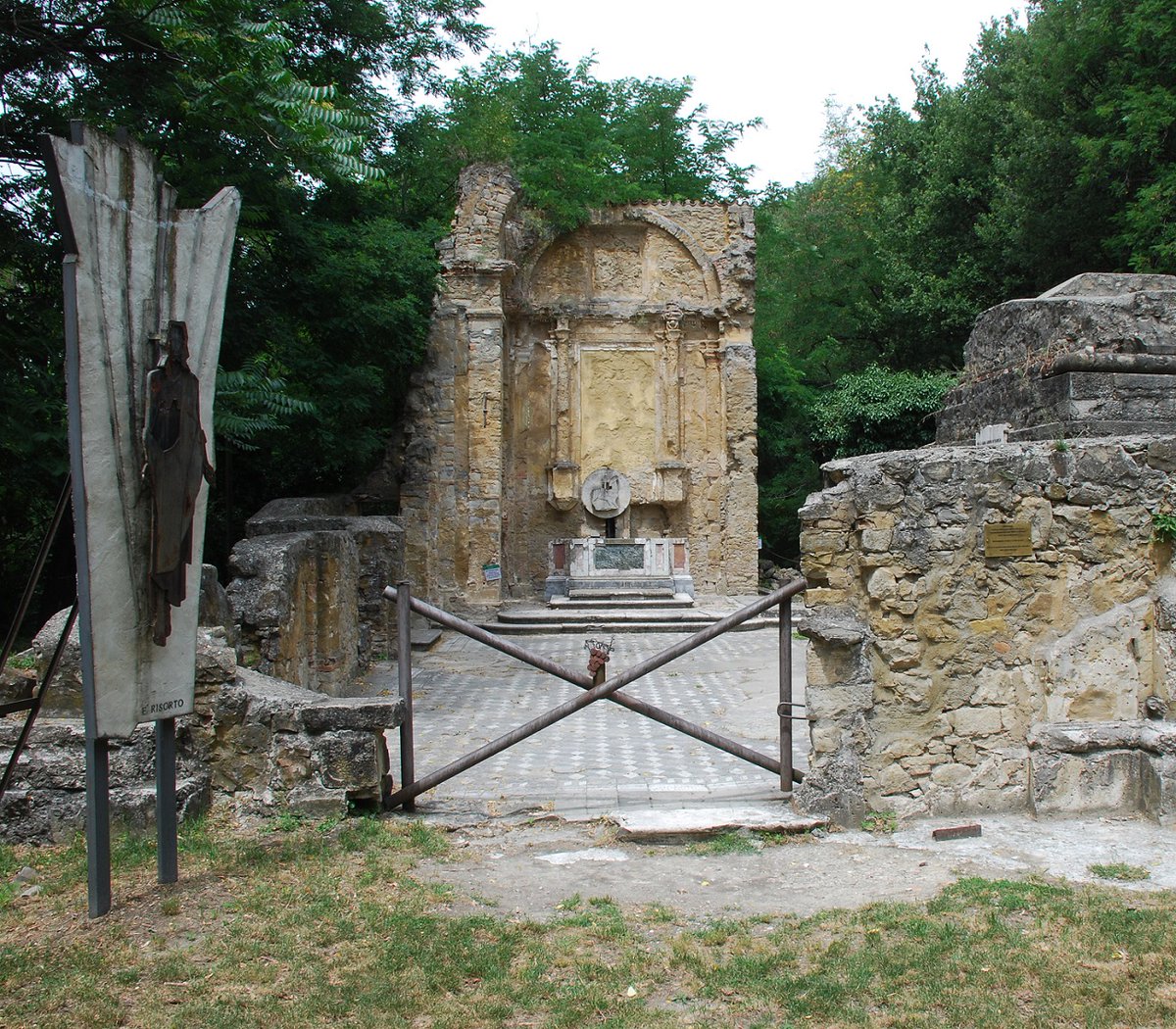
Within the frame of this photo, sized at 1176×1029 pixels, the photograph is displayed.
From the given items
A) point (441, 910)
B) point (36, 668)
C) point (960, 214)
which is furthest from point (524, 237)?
point (441, 910)

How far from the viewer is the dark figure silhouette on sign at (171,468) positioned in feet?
13.4

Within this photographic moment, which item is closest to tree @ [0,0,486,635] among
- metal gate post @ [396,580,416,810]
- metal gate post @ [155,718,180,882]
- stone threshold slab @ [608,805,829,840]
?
metal gate post @ [396,580,416,810]

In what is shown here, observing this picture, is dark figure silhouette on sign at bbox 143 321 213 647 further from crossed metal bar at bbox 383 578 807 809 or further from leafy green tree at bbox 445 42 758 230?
leafy green tree at bbox 445 42 758 230

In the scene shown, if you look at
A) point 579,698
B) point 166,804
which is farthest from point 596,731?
point 166,804

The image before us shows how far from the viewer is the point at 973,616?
206 inches

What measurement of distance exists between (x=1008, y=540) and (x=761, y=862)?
81.7 inches

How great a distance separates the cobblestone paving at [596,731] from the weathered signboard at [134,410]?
2071 mm

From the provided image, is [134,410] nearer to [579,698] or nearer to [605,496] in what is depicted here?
[579,698]

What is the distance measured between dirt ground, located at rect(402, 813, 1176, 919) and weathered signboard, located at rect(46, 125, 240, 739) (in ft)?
5.07

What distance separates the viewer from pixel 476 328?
18688 millimetres

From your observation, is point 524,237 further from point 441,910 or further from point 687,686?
point 441,910

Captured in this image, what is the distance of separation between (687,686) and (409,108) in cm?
1127

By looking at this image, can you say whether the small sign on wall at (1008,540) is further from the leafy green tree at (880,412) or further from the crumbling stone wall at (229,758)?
the leafy green tree at (880,412)

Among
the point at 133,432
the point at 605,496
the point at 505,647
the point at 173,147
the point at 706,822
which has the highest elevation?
the point at 173,147
